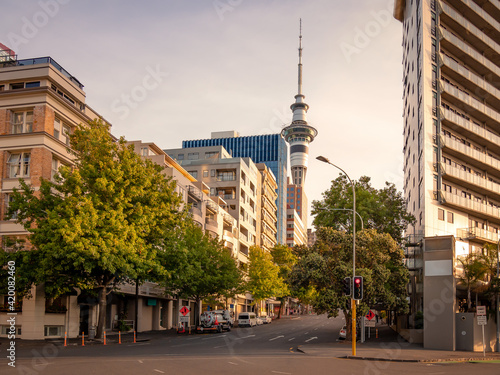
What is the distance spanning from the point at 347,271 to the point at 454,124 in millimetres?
24486

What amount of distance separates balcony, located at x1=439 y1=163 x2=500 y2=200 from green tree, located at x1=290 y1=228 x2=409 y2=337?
47.1ft

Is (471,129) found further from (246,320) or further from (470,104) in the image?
(246,320)

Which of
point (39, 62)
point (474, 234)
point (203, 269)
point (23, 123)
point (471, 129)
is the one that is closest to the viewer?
point (23, 123)

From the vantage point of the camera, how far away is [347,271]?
36.5 meters

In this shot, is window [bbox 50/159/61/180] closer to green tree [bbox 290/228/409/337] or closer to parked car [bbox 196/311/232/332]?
green tree [bbox 290/228/409/337]

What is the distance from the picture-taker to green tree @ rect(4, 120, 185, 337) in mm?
31125

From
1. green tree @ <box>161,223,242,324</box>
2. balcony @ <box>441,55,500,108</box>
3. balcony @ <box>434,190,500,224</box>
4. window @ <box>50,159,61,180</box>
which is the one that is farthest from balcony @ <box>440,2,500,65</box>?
window @ <box>50,159,61,180</box>

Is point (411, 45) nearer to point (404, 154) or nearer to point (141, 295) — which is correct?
point (404, 154)

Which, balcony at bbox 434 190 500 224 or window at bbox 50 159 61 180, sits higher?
window at bbox 50 159 61 180

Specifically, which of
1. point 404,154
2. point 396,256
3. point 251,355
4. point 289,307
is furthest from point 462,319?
point 289,307

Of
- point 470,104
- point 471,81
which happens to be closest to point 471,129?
point 470,104

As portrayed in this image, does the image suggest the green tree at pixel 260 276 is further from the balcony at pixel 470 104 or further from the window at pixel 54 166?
the window at pixel 54 166

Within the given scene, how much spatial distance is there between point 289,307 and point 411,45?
122m

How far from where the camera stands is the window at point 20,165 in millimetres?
37969
